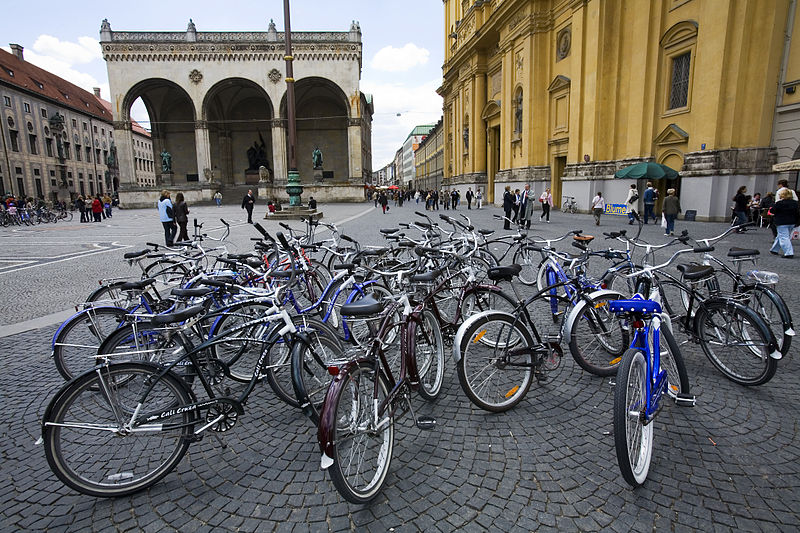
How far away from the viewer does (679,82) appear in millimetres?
17266

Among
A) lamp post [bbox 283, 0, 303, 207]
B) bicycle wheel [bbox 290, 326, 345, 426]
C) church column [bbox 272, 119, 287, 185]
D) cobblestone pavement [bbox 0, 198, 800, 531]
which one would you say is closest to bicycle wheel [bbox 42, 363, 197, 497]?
cobblestone pavement [bbox 0, 198, 800, 531]

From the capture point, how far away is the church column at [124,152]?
131 feet

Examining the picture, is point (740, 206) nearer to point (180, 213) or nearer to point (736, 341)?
point (736, 341)

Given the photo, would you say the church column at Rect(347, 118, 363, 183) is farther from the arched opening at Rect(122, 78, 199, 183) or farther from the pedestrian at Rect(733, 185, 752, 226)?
the pedestrian at Rect(733, 185, 752, 226)

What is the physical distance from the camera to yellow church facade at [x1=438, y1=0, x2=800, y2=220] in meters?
14.7

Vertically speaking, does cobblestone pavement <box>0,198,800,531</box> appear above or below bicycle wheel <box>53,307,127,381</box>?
below

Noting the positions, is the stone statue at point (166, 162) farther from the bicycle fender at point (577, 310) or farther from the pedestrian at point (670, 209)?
the bicycle fender at point (577, 310)

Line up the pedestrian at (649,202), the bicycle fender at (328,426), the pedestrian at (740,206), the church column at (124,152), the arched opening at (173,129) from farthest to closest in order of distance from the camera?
the arched opening at (173,129)
the church column at (124,152)
the pedestrian at (649,202)
the pedestrian at (740,206)
the bicycle fender at (328,426)

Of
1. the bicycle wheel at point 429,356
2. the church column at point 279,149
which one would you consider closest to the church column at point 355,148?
the church column at point 279,149

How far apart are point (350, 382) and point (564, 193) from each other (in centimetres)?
2294

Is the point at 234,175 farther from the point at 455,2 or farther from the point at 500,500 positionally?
the point at 500,500

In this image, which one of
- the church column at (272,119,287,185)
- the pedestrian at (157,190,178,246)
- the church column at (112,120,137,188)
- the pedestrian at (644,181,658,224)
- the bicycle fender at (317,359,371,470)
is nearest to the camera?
the bicycle fender at (317,359,371,470)

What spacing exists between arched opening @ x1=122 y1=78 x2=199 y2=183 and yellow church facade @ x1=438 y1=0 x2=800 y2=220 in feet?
104

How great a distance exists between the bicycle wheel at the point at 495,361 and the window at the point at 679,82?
60.2ft
